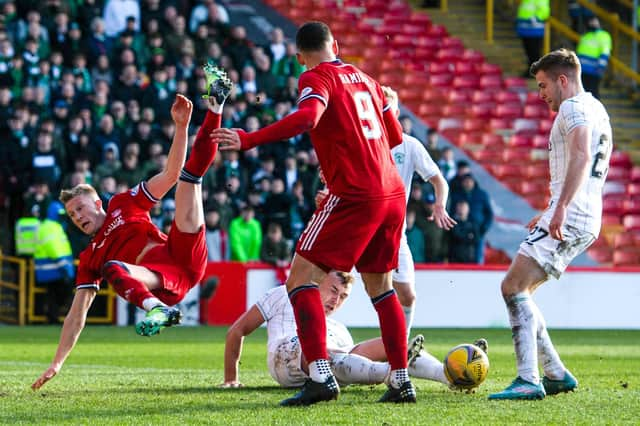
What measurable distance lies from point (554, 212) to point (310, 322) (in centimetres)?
160

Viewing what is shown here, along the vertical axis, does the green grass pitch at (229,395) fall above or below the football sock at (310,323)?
below

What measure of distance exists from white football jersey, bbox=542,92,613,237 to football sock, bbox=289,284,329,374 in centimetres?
158

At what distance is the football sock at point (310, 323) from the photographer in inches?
310

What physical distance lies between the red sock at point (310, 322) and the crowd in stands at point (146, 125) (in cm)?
1069

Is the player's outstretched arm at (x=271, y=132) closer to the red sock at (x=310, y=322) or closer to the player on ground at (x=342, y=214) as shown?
the player on ground at (x=342, y=214)

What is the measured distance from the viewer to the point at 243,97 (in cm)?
2141

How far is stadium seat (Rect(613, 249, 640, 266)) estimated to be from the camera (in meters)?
22.6

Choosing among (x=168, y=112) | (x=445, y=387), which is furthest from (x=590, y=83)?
(x=445, y=387)

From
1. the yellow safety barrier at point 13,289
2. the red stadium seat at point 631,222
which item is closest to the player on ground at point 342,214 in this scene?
Answer: the yellow safety barrier at point 13,289

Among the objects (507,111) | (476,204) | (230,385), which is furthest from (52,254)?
(507,111)

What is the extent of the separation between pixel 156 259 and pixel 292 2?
18.1 meters

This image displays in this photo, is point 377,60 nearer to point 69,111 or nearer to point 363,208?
point 69,111

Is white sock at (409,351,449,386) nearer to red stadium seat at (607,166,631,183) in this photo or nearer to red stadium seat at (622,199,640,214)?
red stadium seat at (622,199,640,214)

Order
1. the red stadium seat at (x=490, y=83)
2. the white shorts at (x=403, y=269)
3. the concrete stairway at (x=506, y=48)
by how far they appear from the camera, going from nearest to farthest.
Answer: the white shorts at (x=403, y=269) < the red stadium seat at (x=490, y=83) < the concrete stairway at (x=506, y=48)
